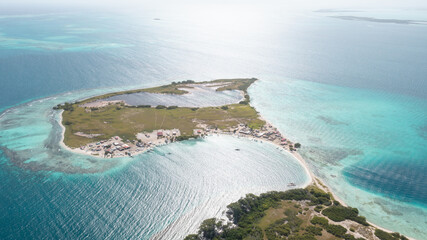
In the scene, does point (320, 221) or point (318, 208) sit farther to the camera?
point (318, 208)

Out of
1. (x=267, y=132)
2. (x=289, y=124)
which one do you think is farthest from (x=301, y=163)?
(x=289, y=124)

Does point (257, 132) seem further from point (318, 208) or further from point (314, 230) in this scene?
point (314, 230)

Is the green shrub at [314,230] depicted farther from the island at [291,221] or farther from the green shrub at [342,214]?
the green shrub at [342,214]

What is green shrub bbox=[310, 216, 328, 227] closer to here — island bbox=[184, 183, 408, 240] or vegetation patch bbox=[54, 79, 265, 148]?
island bbox=[184, 183, 408, 240]

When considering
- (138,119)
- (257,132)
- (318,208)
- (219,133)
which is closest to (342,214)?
(318,208)

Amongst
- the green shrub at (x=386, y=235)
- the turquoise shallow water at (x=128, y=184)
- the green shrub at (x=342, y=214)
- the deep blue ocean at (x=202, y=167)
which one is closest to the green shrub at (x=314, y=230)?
the green shrub at (x=342, y=214)

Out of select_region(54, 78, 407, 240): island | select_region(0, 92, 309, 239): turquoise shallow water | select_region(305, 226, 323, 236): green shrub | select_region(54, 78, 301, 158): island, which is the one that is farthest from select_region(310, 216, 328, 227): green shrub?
select_region(54, 78, 301, 158): island

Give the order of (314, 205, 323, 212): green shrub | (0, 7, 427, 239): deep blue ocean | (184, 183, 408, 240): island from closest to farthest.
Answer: (184, 183, 408, 240): island, (0, 7, 427, 239): deep blue ocean, (314, 205, 323, 212): green shrub

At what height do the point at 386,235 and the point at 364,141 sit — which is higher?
the point at 364,141

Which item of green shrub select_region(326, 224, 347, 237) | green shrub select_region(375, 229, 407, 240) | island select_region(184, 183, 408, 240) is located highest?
green shrub select_region(375, 229, 407, 240)

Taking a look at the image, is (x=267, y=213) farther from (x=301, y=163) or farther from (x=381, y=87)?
(x=381, y=87)
